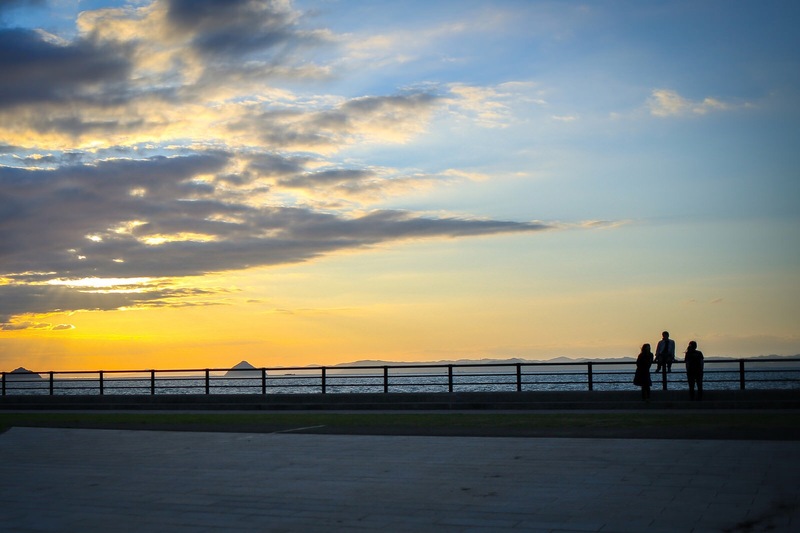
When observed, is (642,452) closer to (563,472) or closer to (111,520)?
(563,472)

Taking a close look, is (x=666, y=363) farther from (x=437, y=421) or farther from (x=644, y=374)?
(x=437, y=421)

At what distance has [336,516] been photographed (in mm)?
8914

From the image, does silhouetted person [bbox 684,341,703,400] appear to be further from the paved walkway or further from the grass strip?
the paved walkway

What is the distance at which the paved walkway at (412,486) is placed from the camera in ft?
28.0

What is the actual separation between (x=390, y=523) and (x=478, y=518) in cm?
Answer: 91

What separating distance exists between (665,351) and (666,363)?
34 cm

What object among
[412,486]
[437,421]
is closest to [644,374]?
[437,421]

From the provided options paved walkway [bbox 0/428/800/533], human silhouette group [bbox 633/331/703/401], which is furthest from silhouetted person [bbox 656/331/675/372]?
paved walkway [bbox 0/428/800/533]

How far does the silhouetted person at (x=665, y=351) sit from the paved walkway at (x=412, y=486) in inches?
391

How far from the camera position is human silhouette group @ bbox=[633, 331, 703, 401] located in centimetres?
2281

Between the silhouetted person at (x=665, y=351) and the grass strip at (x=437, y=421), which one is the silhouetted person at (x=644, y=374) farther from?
the grass strip at (x=437, y=421)

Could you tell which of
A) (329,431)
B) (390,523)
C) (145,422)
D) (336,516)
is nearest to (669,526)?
(390,523)

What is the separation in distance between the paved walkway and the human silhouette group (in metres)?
8.54

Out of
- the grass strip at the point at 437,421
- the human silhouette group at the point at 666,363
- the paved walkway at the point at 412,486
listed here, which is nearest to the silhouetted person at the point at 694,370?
the human silhouette group at the point at 666,363
